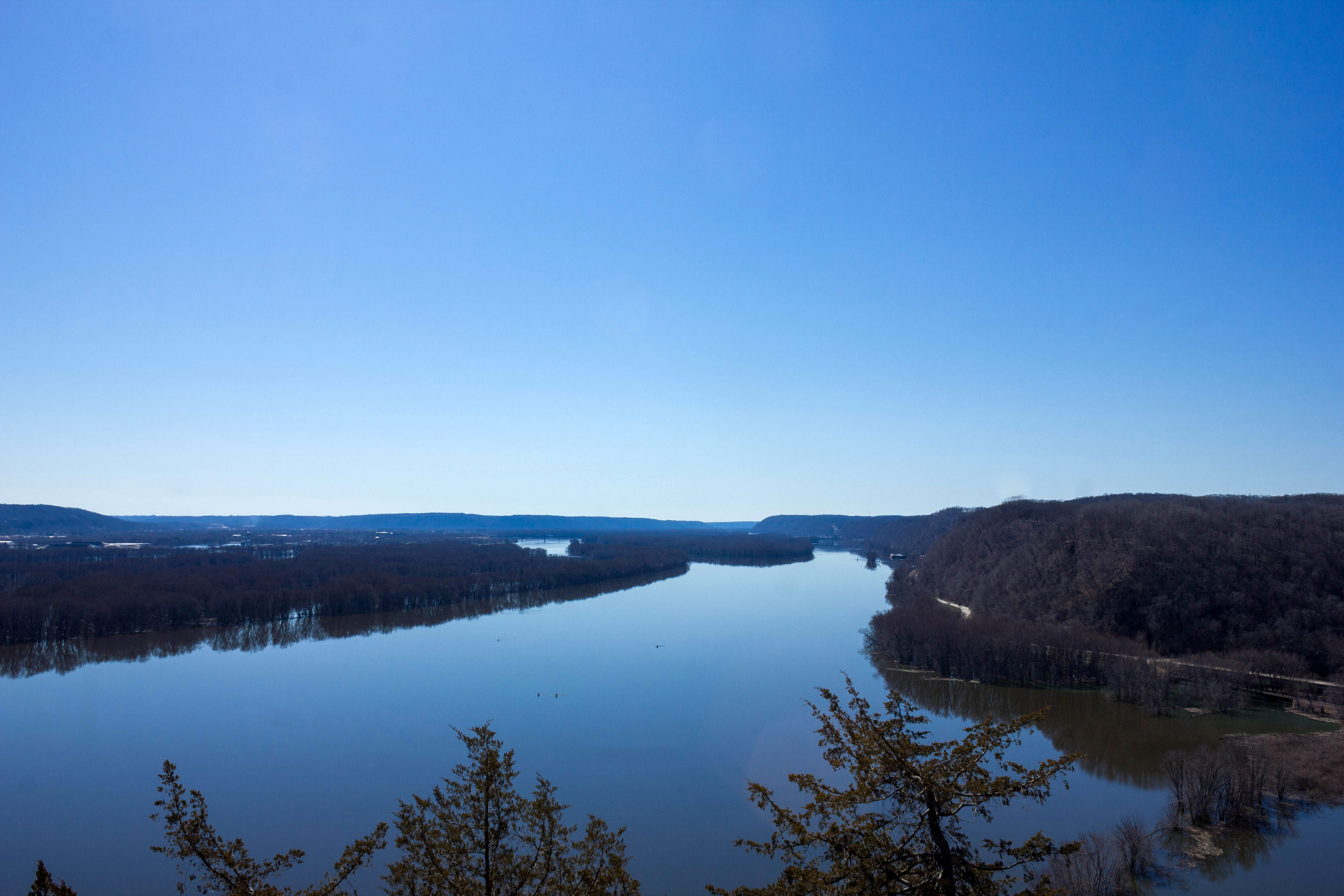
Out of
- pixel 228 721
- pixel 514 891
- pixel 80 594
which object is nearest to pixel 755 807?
pixel 514 891

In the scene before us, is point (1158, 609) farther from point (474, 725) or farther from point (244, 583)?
point (244, 583)

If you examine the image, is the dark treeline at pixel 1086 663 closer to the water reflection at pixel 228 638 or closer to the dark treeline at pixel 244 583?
the water reflection at pixel 228 638

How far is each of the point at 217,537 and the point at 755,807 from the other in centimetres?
18302

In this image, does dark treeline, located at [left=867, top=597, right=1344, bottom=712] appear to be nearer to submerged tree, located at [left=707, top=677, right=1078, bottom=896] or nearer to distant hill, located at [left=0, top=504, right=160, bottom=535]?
submerged tree, located at [left=707, top=677, right=1078, bottom=896]

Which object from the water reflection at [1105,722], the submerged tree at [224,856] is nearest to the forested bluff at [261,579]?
the water reflection at [1105,722]

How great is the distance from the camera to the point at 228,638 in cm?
4909

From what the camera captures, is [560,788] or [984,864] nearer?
[984,864]

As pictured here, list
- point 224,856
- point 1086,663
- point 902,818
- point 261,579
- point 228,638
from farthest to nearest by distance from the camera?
point 261,579 → point 228,638 → point 1086,663 → point 902,818 → point 224,856

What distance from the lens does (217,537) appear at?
547ft

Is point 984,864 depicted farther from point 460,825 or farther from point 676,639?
point 676,639

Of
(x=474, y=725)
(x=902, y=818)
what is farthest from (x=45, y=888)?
(x=474, y=725)

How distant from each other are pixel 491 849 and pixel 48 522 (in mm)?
237944

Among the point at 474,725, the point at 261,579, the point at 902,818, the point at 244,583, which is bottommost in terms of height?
the point at 474,725

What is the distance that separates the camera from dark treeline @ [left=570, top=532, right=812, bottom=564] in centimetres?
12888
